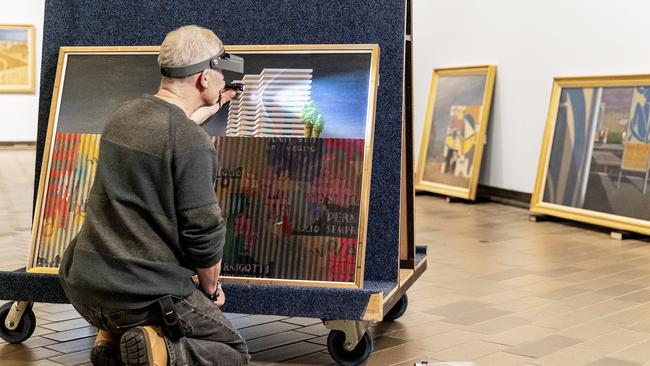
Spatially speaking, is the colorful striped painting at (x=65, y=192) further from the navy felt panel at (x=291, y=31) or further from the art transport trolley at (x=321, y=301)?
the navy felt panel at (x=291, y=31)

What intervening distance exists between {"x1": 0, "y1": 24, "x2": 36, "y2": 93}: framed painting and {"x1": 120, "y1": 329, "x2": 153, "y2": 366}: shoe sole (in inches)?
547

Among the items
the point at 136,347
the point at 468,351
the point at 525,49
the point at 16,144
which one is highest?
the point at 525,49

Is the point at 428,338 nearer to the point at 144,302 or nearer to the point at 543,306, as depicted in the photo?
the point at 543,306

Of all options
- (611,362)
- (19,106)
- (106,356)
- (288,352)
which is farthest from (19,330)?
(19,106)

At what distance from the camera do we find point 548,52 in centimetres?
798

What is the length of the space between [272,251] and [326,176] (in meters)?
0.34

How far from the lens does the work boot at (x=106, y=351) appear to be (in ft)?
9.70

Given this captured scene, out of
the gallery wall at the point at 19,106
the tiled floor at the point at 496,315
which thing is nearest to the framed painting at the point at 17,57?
the gallery wall at the point at 19,106

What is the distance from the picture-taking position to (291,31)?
374 cm

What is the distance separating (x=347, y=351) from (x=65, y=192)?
1.29 metres

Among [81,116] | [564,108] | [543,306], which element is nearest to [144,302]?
[81,116]

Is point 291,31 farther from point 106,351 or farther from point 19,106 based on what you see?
point 19,106

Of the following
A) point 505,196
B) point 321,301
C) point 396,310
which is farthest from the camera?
point 505,196

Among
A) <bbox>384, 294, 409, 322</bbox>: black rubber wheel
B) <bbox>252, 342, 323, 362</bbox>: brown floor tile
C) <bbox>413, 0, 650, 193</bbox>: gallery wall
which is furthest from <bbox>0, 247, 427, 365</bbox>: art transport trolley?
<bbox>413, 0, 650, 193</bbox>: gallery wall
